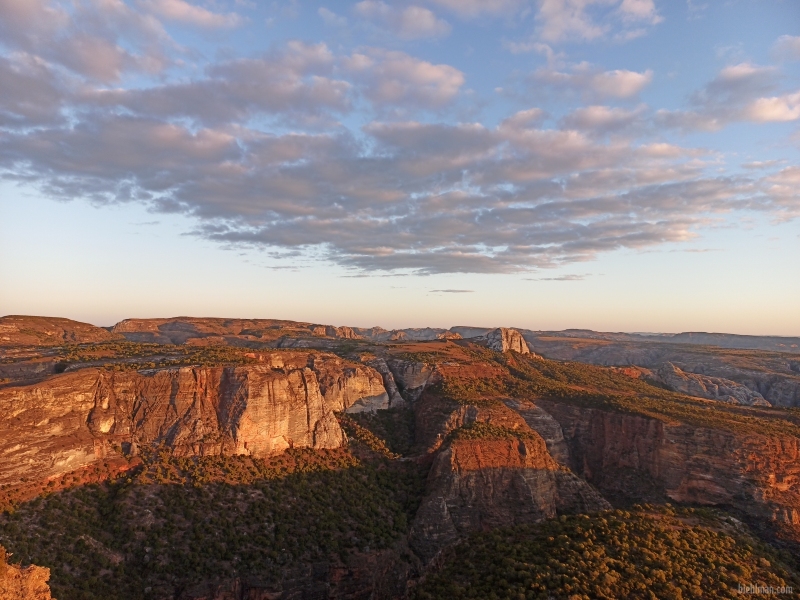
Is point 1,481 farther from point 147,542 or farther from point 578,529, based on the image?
point 578,529

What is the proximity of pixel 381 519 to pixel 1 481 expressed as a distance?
3909 centimetres

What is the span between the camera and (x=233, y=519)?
53500 mm

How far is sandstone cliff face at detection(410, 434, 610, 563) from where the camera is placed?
193 feet

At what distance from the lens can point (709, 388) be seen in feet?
439

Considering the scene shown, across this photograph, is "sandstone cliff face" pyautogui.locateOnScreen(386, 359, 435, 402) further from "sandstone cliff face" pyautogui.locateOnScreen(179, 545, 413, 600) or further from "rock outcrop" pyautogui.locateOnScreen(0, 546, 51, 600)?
"rock outcrop" pyautogui.locateOnScreen(0, 546, 51, 600)

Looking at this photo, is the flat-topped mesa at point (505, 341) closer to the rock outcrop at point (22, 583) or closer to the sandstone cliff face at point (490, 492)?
the sandstone cliff face at point (490, 492)

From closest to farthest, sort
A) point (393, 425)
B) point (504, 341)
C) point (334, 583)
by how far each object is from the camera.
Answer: point (334, 583)
point (393, 425)
point (504, 341)

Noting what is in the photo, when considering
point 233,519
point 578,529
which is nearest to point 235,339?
point 233,519

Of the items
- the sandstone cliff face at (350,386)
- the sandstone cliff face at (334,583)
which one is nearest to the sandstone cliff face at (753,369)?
the sandstone cliff face at (350,386)

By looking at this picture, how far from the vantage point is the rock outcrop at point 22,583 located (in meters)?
28.2

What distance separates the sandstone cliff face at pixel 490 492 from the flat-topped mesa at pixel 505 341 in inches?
2022

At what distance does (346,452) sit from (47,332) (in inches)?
3740

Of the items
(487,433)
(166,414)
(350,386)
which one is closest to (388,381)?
(350,386)

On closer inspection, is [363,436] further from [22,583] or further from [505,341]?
[505,341]
